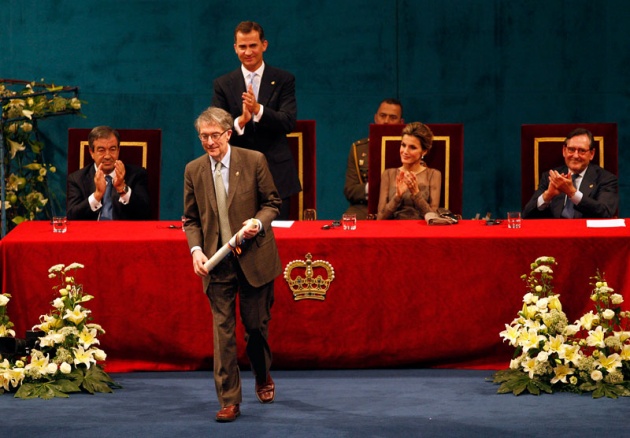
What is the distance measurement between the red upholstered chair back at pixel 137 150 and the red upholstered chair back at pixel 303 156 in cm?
67

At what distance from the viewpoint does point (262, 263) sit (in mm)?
3959

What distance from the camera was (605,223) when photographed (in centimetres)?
482

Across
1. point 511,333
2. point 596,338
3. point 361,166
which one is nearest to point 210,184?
point 511,333

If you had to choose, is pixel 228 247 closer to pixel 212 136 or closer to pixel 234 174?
pixel 234 174

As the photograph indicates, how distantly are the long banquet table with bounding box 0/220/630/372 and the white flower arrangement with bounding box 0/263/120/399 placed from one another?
157mm

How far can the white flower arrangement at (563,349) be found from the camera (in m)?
4.27

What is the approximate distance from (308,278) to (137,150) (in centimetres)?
154

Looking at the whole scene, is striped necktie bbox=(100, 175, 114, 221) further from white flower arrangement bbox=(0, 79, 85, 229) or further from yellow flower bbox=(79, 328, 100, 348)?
yellow flower bbox=(79, 328, 100, 348)

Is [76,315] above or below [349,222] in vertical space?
below

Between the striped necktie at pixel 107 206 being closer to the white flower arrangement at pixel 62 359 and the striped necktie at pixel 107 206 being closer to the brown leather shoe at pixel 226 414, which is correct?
the white flower arrangement at pixel 62 359

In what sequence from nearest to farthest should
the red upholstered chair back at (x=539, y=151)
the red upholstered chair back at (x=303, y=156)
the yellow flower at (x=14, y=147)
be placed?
the red upholstered chair back at (x=539, y=151) → the red upholstered chair back at (x=303, y=156) → the yellow flower at (x=14, y=147)

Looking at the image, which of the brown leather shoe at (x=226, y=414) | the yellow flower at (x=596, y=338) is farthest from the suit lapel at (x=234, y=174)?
the yellow flower at (x=596, y=338)

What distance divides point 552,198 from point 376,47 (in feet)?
6.20

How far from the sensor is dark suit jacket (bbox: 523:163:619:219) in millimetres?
5125
